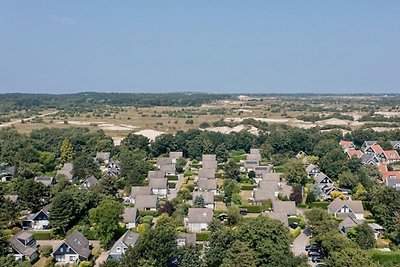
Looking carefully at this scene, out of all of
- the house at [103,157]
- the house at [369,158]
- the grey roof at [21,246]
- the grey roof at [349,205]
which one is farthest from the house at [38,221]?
the house at [369,158]

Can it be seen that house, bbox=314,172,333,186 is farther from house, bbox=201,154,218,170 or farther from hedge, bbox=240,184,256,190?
house, bbox=201,154,218,170

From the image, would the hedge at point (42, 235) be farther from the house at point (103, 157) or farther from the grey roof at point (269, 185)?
the house at point (103, 157)

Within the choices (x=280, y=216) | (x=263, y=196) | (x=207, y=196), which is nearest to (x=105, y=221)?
(x=207, y=196)

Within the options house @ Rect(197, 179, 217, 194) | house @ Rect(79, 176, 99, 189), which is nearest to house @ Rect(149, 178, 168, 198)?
house @ Rect(197, 179, 217, 194)

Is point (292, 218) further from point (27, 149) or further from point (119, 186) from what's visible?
point (27, 149)

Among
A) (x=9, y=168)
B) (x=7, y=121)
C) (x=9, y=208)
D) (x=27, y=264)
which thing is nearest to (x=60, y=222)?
(x=9, y=208)

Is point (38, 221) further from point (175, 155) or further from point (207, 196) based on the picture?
point (175, 155)
